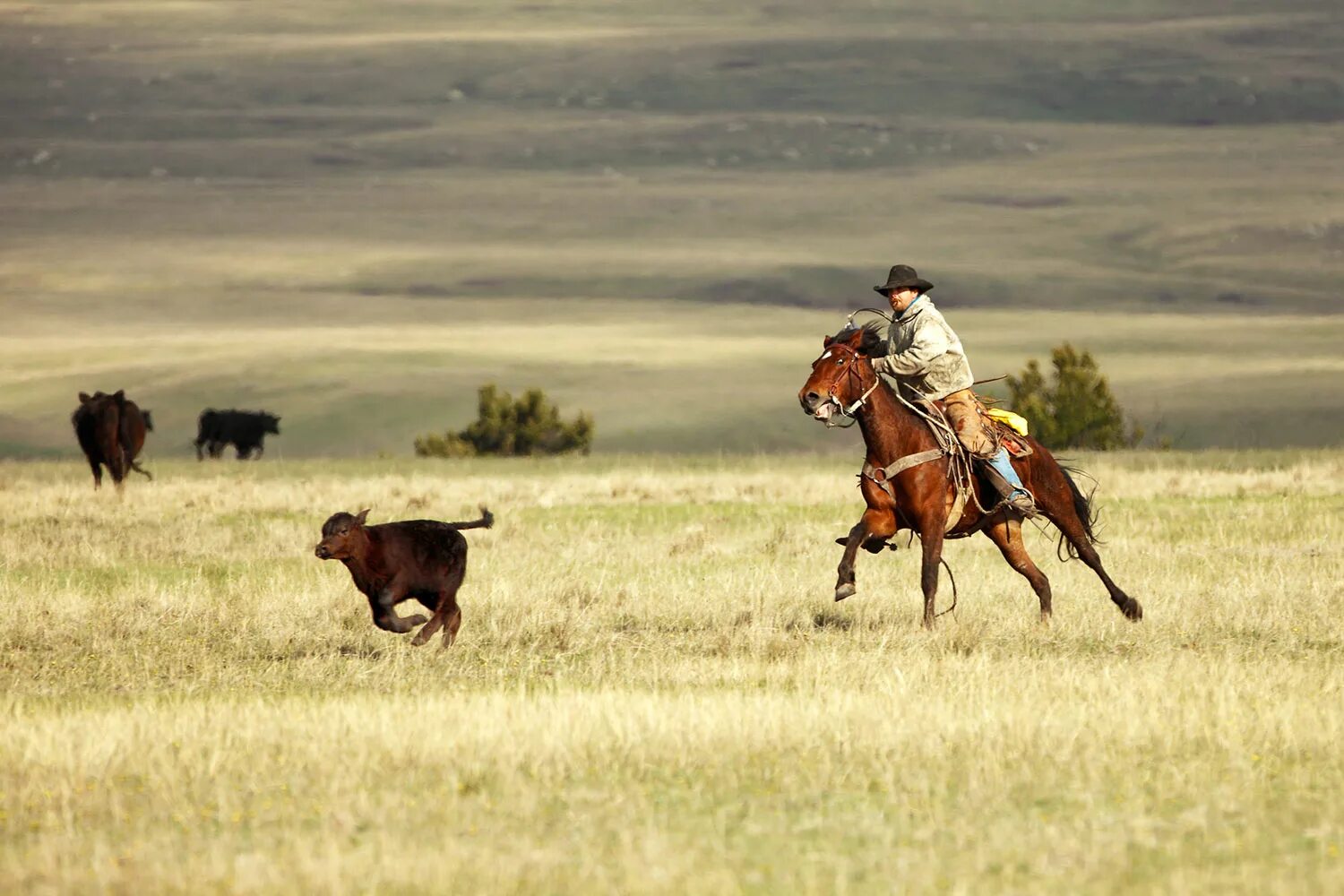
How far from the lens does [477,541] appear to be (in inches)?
884

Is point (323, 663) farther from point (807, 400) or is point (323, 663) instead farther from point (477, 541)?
point (477, 541)

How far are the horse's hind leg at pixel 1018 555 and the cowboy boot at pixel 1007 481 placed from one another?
29 cm

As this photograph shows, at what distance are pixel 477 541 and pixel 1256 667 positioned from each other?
12.2m

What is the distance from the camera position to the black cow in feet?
202

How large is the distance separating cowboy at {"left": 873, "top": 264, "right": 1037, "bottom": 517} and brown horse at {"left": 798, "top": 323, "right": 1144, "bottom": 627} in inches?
6.7

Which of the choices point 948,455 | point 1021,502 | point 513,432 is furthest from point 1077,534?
point 513,432

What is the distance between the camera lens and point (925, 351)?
13.5 meters

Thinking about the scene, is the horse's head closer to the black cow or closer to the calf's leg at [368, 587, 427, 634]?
the calf's leg at [368, 587, 427, 634]

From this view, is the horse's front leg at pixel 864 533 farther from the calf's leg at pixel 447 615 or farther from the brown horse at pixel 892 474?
the calf's leg at pixel 447 615

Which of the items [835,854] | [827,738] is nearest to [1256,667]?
[827,738]

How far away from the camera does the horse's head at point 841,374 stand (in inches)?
501

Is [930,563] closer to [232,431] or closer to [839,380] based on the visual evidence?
[839,380]

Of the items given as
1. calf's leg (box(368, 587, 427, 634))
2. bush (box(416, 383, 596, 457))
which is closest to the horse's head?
calf's leg (box(368, 587, 427, 634))

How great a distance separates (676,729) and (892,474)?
425cm
